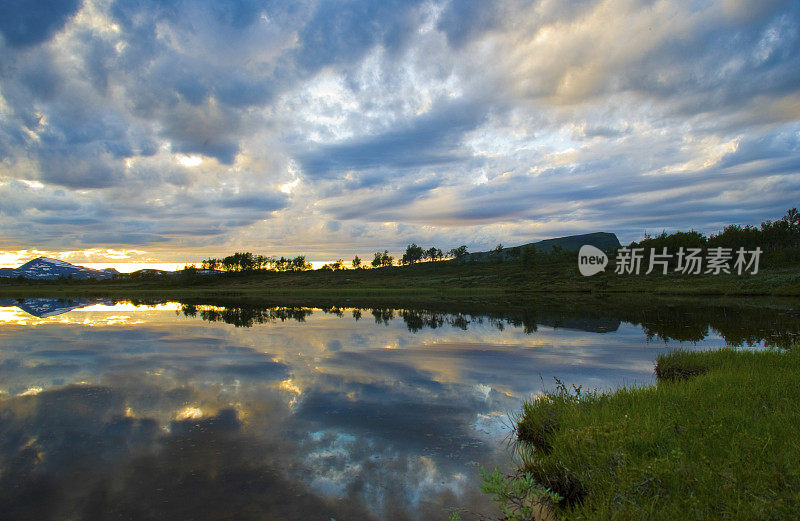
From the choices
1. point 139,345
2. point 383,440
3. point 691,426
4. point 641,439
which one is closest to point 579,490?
point 641,439

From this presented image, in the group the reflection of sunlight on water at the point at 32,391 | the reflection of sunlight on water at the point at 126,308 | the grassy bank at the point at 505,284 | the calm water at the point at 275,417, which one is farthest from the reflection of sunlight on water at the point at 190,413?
the grassy bank at the point at 505,284

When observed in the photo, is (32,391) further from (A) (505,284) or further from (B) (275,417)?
(A) (505,284)

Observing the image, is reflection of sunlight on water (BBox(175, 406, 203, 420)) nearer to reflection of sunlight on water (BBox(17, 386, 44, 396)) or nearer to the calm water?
the calm water

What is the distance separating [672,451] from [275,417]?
9620 millimetres

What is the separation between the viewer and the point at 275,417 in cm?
1174

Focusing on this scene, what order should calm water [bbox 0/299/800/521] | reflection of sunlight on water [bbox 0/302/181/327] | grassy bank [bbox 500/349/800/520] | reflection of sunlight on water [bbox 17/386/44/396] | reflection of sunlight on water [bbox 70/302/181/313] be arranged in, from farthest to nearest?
1. reflection of sunlight on water [bbox 70/302/181/313]
2. reflection of sunlight on water [bbox 0/302/181/327]
3. reflection of sunlight on water [bbox 17/386/44/396]
4. calm water [bbox 0/299/800/521]
5. grassy bank [bbox 500/349/800/520]

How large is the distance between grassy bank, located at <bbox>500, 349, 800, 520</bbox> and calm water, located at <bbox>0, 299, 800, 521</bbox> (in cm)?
135

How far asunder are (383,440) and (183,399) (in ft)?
24.8

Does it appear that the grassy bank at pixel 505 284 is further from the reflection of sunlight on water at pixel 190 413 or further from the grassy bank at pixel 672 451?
the grassy bank at pixel 672 451

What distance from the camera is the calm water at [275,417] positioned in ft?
24.6

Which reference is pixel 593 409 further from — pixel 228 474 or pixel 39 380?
pixel 39 380

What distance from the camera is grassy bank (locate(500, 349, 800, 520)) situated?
5289 millimetres

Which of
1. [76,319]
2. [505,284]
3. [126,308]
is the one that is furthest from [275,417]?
[505,284]

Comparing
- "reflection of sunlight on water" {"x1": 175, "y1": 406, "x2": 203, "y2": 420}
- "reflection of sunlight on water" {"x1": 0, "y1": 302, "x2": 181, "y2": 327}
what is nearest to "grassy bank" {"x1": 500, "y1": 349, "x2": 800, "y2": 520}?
"reflection of sunlight on water" {"x1": 175, "y1": 406, "x2": 203, "y2": 420}
